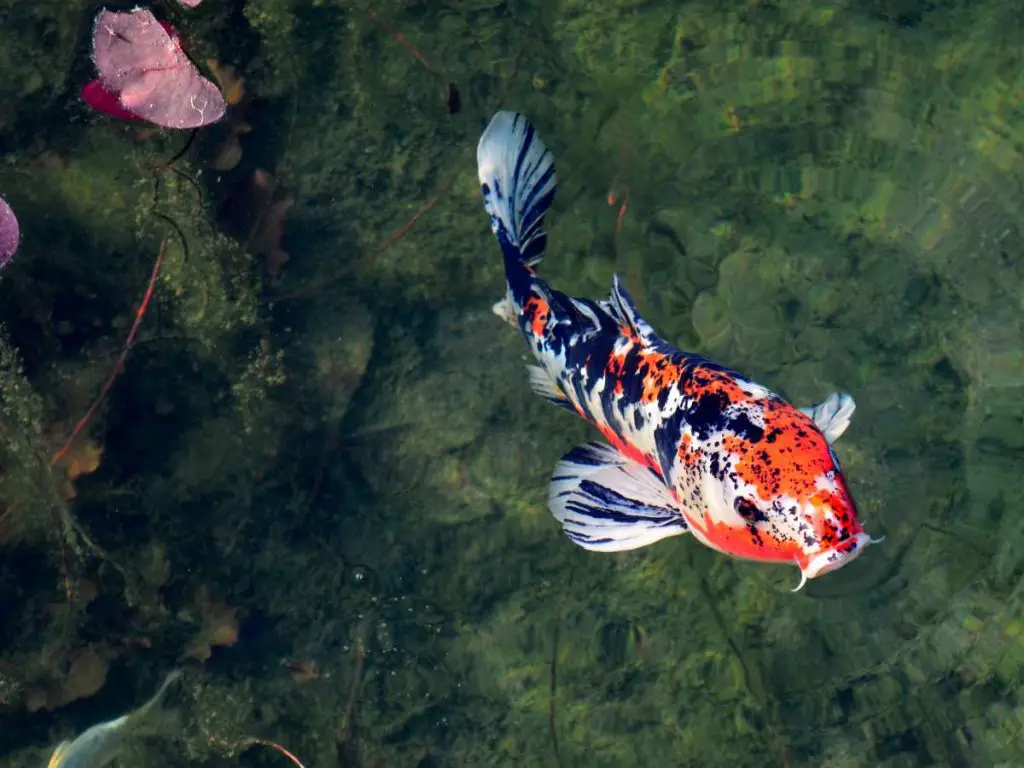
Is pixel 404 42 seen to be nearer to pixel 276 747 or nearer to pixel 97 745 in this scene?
pixel 276 747

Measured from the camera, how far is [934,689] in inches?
140

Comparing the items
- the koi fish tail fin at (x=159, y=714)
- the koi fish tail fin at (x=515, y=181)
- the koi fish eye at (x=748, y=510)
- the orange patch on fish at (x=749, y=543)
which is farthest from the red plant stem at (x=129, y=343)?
the koi fish eye at (x=748, y=510)

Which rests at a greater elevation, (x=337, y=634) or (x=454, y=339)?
(x=454, y=339)

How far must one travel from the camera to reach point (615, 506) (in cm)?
318

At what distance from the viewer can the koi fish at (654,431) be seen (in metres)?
2.50

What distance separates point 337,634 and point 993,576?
3.08 m

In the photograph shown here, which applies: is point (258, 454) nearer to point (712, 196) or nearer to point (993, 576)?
point (712, 196)

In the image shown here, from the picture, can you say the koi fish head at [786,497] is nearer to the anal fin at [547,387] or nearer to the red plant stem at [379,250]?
the anal fin at [547,387]

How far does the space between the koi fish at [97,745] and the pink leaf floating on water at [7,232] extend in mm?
2246

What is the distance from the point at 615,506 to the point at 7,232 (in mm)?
3124

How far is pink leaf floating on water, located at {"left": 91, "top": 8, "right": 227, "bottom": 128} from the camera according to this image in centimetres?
385

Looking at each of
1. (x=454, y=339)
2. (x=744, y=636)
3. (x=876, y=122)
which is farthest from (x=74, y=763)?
(x=876, y=122)

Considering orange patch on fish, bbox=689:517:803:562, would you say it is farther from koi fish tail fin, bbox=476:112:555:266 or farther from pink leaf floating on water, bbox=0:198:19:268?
pink leaf floating on water, bbox=0:198:19:268

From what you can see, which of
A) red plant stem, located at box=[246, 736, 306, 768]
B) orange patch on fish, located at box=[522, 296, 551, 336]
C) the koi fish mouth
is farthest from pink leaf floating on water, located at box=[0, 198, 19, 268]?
the koi fish mouth
